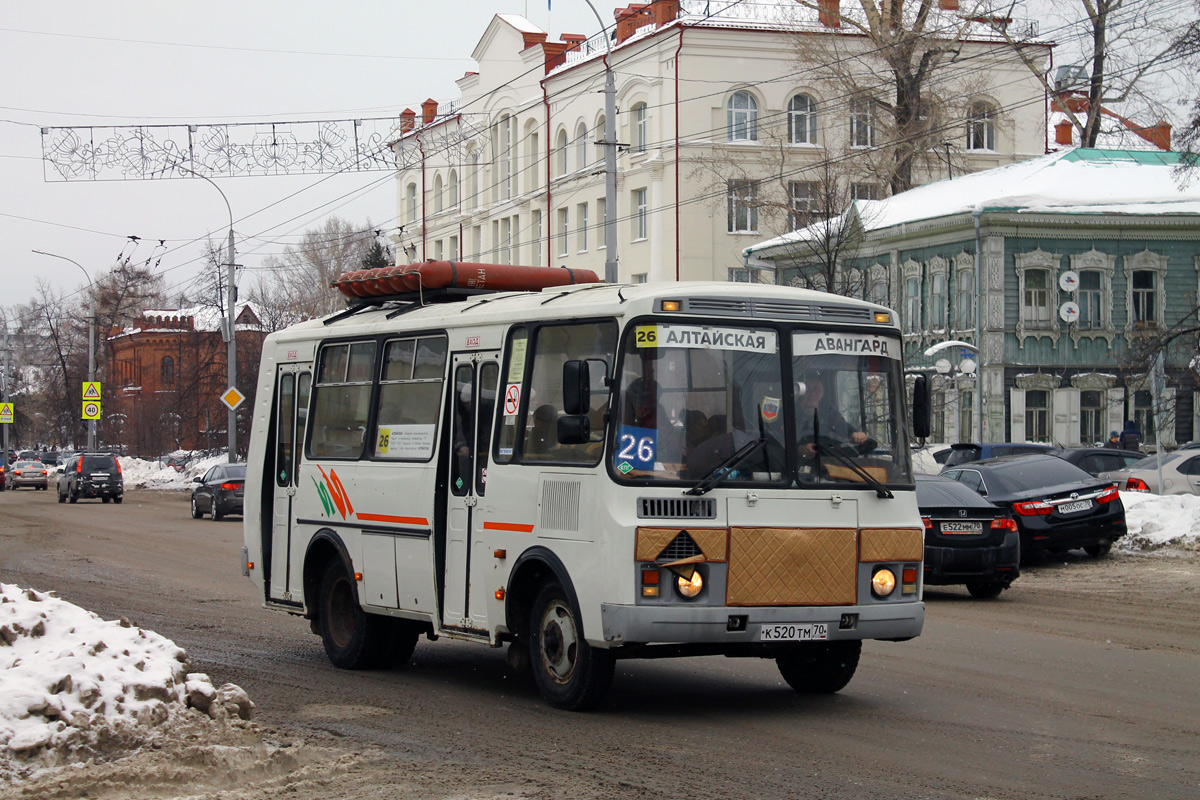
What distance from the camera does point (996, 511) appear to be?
17.9 m

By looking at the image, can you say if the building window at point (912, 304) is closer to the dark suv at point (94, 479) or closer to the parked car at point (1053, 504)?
the parked car at point (1053, 504)

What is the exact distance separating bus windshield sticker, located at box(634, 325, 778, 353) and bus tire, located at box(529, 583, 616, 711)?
168 cm

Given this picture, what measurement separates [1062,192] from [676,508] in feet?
111

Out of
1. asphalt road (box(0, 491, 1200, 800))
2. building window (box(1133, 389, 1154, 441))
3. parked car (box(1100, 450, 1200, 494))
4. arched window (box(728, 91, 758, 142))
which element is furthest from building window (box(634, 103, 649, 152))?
asphalt road (box(0, 491, 1200, 800))

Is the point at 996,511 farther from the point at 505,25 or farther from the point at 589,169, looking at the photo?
the point at 505,25

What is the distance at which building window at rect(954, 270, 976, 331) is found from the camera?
40.7 metres

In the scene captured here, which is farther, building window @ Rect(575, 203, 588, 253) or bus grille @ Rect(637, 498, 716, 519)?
building window @ Rect(575, 203, 588, 253)

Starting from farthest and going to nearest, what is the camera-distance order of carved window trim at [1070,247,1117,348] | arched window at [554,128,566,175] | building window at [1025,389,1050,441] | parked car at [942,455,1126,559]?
1. arched window at [554,128,566,175]
2. building window at [1025,389,1050,441]
3. carved window trim at [1070,247,1117,348]
4. parked car at [942,455,1126,559]

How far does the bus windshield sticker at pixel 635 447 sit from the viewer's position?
8836mm

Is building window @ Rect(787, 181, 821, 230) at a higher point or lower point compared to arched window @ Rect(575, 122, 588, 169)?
lower

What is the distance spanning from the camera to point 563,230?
201ft

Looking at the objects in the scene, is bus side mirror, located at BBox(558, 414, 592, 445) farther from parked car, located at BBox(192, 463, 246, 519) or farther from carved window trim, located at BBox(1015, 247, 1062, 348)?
carved window trim, located at BBox(1015, 247, 1062, 348)

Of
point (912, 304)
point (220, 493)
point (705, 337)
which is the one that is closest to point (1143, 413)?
point (912, 304)

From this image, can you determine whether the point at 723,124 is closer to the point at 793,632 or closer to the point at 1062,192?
the point at 1062,192
